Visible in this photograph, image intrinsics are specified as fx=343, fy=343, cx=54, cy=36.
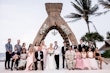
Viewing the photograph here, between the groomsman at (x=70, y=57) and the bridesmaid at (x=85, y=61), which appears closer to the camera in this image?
the groomsman at (x=70, y=57)

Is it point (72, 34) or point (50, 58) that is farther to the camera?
point (72, 34)

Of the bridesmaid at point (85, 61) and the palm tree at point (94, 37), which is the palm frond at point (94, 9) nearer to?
the palm tree at point (94, 37)

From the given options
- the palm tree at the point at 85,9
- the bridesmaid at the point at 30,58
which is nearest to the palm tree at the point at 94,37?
the palm tree at the point at 85,9

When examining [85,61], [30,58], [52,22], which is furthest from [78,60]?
[52,22]

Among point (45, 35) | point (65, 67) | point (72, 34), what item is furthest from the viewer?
point (45, 35)

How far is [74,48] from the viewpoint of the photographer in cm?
1842

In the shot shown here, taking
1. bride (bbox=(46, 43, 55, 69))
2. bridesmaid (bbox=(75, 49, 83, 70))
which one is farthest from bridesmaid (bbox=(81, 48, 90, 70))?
bride (bbox=(46, 43, 55, 69))

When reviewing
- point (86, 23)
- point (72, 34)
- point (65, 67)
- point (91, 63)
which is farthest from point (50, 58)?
point (86, 23)

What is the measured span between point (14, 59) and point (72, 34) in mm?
17150

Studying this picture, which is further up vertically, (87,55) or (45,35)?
(45,35)

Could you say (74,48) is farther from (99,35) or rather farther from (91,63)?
(99,35)

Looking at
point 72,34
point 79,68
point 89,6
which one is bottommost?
point 79,68

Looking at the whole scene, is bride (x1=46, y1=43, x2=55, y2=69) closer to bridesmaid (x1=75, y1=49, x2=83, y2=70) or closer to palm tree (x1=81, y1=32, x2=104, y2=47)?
bridesmaid (x1=75, y1=49, x2=83, y2=70)

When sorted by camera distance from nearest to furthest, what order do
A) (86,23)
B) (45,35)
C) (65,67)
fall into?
(65,67) → (45,35) → (86,23)
